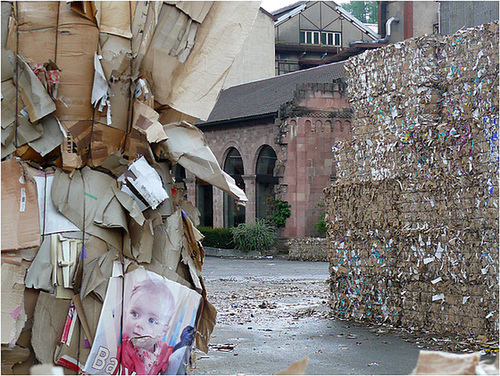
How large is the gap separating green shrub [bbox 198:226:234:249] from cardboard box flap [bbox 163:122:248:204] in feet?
85.2

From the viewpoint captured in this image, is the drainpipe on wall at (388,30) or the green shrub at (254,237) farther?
the drainpipe on wall at (388,30)

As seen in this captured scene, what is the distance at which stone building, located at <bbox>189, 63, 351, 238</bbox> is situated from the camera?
29984mm

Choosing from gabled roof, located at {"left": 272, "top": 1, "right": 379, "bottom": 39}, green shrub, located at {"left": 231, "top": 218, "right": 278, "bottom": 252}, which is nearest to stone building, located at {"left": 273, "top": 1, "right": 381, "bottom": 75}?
gabled roof, located at {"left": 272, "top": 1, "right": 379, "bottom": 39}

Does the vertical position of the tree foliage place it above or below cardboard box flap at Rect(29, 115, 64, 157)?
above

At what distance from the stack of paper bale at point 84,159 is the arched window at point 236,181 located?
28841 mm

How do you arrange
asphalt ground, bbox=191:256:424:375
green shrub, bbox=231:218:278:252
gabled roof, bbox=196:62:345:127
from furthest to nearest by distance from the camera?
gabled roof, bbox=196:62:345:127, green shrub, bbox=231:218:278:252, asphalt ground, bbox=191:256:424:375

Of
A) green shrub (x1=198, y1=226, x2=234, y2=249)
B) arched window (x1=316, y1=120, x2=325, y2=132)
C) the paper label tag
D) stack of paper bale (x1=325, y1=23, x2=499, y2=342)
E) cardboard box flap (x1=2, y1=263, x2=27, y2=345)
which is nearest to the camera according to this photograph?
cardboard box flap (x1=2, y1=263, x2=27, y2=345)

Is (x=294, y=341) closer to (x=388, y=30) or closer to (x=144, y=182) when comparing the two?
(x=144, y=182)

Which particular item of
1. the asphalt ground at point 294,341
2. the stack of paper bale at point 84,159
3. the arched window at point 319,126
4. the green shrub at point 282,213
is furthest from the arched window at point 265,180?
the stack of paper bale at point 84,159

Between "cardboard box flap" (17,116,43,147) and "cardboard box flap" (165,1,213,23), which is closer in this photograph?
"cardboard box flap" (17,116,43,147)

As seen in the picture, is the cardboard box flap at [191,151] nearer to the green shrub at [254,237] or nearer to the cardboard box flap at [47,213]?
the cardboard box flap at [47,213]

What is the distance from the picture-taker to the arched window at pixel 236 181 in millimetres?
33562

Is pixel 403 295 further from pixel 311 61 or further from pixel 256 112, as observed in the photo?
pixel 311 61

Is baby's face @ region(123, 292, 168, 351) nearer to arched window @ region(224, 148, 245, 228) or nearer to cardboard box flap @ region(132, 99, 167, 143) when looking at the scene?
cardboard box flap @ region(132, 99, 167, 143)
